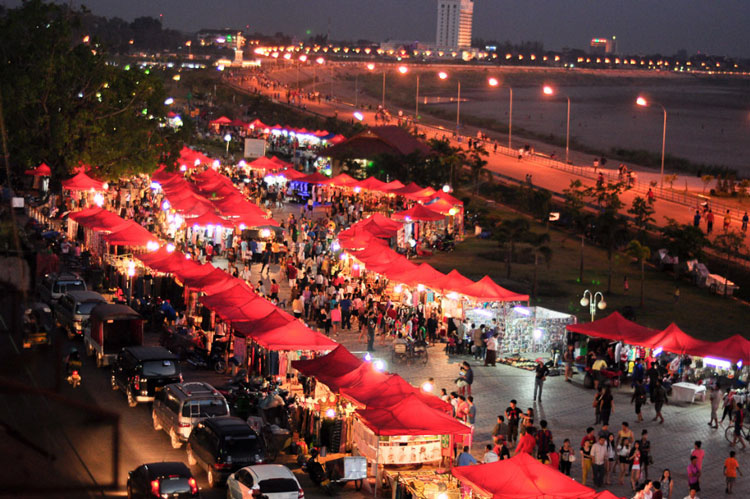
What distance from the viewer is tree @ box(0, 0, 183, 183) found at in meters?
43.1

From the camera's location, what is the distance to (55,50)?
4438 cm

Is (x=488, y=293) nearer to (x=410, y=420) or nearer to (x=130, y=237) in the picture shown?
(x=410, y=420)

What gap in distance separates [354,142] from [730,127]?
110m

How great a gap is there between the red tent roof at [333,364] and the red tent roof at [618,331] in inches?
324

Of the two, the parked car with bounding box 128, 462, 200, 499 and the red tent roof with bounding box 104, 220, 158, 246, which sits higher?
the red tent roof with bounding box 104, 220, 158, 246

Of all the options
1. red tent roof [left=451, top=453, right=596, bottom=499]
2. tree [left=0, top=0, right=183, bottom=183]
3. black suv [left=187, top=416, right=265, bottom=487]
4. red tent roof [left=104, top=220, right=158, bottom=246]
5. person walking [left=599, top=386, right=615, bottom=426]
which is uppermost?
tree [left=0, top=0, right=183, bottom=183]

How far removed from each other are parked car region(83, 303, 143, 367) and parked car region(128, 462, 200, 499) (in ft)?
28.6

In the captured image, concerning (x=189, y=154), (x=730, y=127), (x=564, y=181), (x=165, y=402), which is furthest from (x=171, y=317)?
(x=730, y=127)

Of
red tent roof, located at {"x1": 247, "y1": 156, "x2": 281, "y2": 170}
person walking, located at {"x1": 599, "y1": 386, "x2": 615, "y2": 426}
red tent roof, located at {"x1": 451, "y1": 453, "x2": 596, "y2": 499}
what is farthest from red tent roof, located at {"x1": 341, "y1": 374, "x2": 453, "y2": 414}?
red tent roof, located at {"x1": 247, "y1": 156, "x2": 281, "y2": 170}

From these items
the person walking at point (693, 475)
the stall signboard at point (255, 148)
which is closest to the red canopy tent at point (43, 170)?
the stall signboard at point (255, 148)

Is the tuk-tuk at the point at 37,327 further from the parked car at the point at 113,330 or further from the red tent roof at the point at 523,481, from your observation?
the red tent roof at the point at 523,481

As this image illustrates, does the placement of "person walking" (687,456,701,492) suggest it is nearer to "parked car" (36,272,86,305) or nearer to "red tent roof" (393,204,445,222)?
"parked car" (36,272,86,305)

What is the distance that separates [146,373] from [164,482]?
20.5ft

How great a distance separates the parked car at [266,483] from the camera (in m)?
14.3
